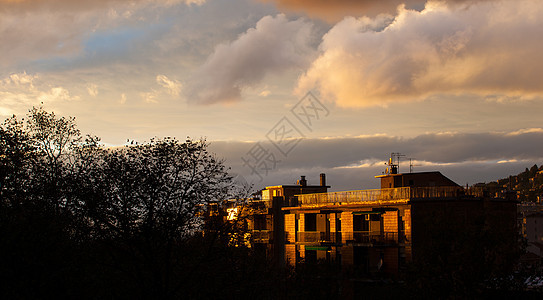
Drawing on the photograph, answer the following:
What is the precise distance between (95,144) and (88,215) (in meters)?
9.37

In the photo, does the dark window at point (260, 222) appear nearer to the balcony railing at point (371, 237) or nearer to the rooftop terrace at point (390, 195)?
the rooftop terrace at point (390, 195)

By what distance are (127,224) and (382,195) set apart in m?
33.0

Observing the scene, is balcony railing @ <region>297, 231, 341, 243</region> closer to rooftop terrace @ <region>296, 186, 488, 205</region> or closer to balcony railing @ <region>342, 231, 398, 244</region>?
balcony railing @ <region>342, 231, 398, 244</region>

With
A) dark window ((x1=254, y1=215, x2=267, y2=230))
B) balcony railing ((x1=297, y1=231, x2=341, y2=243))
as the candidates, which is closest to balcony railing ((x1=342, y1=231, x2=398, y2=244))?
balcony railing ((x1=297, y1=231, x2=341, y2=243))

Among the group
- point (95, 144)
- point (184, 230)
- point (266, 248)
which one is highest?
point (95, 144)

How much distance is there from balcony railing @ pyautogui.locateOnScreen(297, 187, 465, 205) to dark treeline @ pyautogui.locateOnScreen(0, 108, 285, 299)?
24.4 meters

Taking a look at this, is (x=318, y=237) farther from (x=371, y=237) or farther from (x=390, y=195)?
(x=390, y=195)

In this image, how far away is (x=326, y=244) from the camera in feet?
210

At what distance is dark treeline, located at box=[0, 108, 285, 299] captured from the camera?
29.2 meters

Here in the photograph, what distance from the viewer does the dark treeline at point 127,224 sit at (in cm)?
2923

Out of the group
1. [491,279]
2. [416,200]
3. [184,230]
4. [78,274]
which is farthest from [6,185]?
[416,200]

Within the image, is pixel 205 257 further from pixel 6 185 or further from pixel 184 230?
pixel 6 185

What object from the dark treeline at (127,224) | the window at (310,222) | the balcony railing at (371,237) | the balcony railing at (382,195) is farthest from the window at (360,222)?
the dark treeline at (127,224)

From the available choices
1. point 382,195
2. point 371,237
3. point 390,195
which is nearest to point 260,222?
point 371,237
